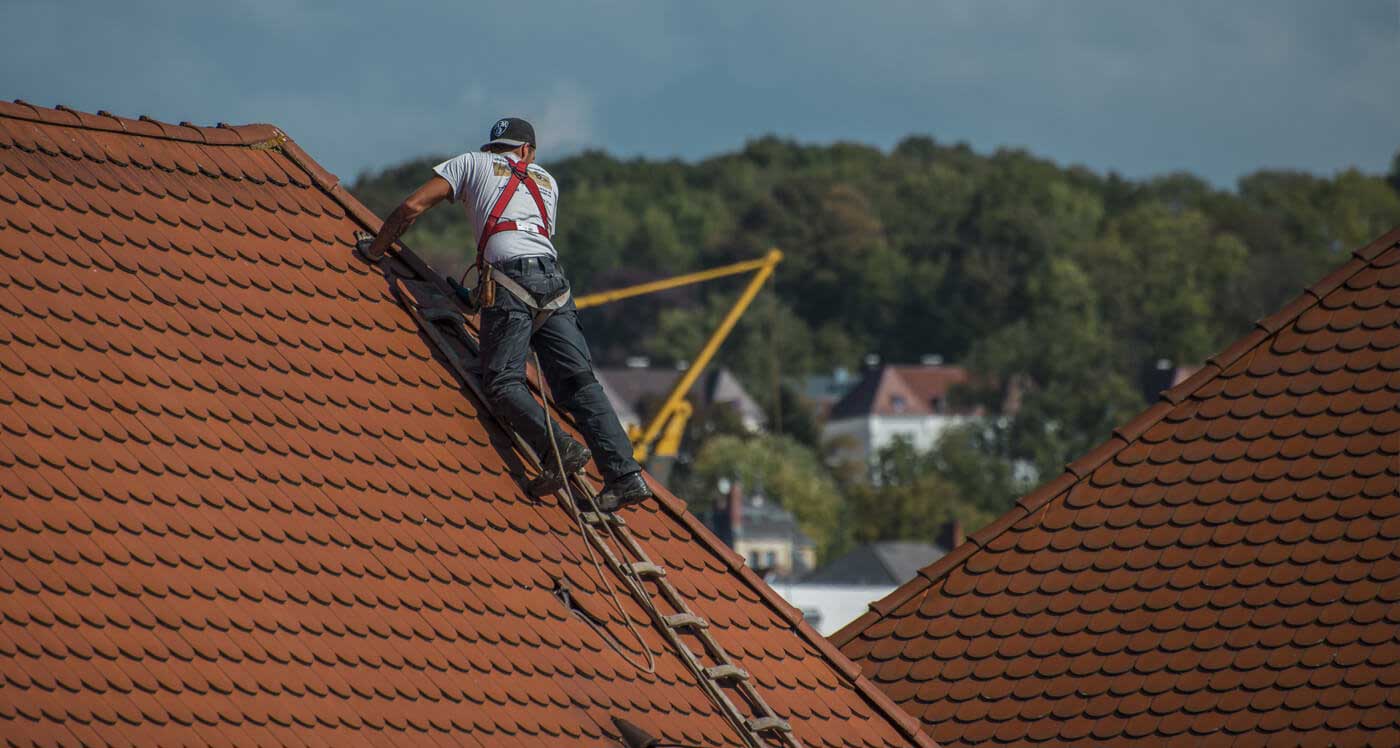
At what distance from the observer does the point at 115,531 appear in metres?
9.56

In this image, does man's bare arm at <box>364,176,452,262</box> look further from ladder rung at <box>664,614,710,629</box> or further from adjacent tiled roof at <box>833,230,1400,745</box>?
adjacent tiled roof at <box>833,230,1400,745</box>

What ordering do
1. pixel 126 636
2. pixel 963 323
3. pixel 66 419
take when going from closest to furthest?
pixel 126 636
pixel 66 419
pixel 963 323

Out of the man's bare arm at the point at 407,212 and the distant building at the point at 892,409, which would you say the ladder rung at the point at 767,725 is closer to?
the man's bare arm at the point at 407,212

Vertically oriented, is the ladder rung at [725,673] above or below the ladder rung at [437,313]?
below

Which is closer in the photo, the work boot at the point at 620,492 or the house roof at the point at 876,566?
the work boot at the point at 620,492

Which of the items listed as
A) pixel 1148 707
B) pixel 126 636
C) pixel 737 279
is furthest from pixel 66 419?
pixel 737 279

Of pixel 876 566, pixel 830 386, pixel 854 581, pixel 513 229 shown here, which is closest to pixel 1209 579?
pixel 513 229

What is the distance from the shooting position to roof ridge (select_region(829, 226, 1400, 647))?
13.0 meters

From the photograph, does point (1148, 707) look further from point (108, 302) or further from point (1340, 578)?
point (108, 302)

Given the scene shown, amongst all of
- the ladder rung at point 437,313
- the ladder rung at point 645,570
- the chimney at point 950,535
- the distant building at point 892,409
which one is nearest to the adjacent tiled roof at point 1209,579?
the ladder rung at point 645,570

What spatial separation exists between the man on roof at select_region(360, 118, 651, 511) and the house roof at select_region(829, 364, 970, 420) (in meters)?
137

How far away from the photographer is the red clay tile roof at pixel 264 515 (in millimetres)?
9250

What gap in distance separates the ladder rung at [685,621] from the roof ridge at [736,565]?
558 millimetres

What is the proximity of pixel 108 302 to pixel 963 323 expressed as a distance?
154 meters
